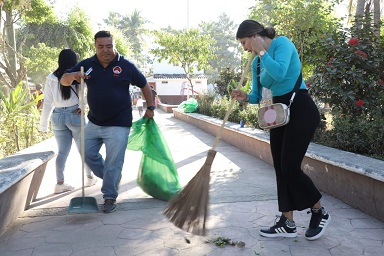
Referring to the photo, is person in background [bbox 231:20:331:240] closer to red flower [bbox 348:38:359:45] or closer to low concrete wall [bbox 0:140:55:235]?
low concrete wall [bbox 0:140:55:235]

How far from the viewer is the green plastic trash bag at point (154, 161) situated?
13.4ft

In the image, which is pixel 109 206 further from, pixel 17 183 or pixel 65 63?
pixel 65 63

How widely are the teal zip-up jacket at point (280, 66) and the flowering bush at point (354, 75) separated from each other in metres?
3.21

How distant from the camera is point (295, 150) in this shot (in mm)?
2900

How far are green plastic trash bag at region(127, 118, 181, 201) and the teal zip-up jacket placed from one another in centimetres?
144

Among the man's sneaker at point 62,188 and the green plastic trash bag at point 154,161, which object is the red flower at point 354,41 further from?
the man's sneaker at point 62,188

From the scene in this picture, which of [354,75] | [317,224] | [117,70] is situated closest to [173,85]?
[354,75]

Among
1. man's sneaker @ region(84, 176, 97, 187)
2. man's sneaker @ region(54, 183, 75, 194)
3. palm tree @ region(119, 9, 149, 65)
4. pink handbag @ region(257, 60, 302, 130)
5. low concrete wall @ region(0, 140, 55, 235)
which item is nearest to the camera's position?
pink handbag @ region(257, 60, 302, 130)

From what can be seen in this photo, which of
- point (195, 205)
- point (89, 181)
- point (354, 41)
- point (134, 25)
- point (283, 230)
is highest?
point (134, 25)

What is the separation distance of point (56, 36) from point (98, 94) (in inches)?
994

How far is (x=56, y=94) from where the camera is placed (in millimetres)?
4414

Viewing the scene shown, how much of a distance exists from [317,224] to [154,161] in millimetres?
1825

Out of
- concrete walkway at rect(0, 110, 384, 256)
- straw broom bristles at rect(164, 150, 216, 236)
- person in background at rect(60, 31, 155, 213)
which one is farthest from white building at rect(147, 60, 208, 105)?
straw broom bristles at rect(164, 150, 216, 236)

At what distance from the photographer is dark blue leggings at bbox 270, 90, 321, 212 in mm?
2895
